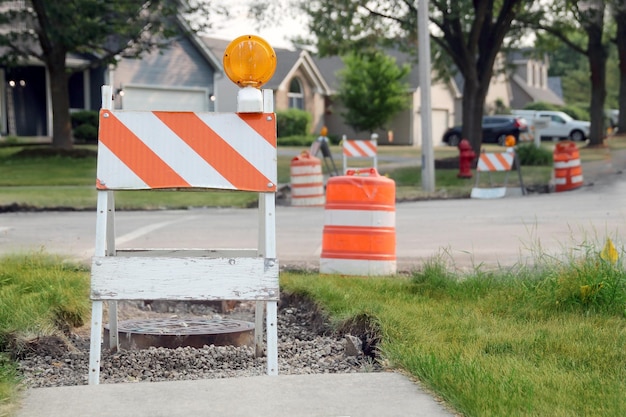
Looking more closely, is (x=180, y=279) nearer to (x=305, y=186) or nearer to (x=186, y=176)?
(x=186, y=176)

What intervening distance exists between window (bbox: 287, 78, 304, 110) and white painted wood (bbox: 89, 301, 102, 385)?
2147 inches

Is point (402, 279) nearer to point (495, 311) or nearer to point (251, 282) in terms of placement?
point (495, 311)

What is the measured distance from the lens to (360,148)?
24.5 metres

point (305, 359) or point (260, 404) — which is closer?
point (260, 404)

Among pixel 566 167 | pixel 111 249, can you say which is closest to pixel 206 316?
pixel 111 249

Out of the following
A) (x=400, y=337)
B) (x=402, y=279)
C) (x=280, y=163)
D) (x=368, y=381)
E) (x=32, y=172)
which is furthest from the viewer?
(x=280, y=163)

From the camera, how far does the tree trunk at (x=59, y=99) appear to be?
33.3 metres

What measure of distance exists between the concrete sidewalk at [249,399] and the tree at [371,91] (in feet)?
168

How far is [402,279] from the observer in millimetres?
8359

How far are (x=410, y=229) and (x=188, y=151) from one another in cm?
850

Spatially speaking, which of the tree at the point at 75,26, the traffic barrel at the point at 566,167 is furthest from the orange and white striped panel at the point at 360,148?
the tree at the point at 75,26

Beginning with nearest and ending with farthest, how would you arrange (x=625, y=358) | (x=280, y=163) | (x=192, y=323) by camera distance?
(x=625, y=358) → (x=192, y=323) → (x=280, y=163)

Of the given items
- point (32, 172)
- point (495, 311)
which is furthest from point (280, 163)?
point (495, 311)

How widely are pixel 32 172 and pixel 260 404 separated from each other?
25.6 meters
